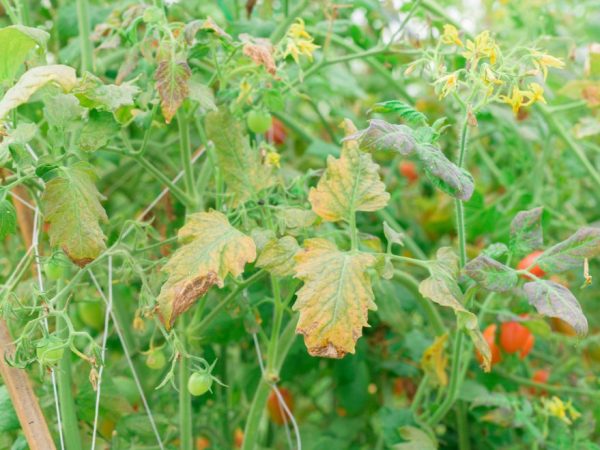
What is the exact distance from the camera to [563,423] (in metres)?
1.21

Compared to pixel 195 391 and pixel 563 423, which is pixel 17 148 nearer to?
pixel 195 391

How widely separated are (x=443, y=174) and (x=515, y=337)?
628mm

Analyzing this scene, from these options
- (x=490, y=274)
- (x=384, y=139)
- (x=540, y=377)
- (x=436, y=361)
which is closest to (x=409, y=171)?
(x=540, y=377)

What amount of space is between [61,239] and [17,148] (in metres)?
0.10

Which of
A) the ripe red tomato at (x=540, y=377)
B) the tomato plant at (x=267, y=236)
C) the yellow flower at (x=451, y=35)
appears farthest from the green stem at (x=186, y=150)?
the ripe red tomato at (x=540, y=377)

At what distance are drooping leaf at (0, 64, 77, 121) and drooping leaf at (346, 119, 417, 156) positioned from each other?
10.9 inches

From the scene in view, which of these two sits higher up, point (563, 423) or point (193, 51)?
point (193, 51)

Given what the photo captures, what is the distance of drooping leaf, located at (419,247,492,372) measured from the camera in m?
0.81

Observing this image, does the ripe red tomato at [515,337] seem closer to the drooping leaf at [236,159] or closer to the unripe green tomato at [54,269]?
the drooping leaf at [236,159]

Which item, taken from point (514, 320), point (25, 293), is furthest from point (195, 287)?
point (514, 320)

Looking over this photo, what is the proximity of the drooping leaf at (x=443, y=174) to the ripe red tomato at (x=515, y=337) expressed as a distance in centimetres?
58

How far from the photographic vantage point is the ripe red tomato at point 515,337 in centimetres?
129

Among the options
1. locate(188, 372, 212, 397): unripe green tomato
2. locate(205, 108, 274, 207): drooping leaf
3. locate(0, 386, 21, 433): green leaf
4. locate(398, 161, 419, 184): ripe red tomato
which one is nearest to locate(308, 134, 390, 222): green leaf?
locate(205, 108, 274, 207): drooping leaf

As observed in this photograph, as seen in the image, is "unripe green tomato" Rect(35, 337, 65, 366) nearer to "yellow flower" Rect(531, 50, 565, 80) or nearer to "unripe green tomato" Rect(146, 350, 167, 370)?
"unripe green tomato" Rect(146, 350, 167, 370)
